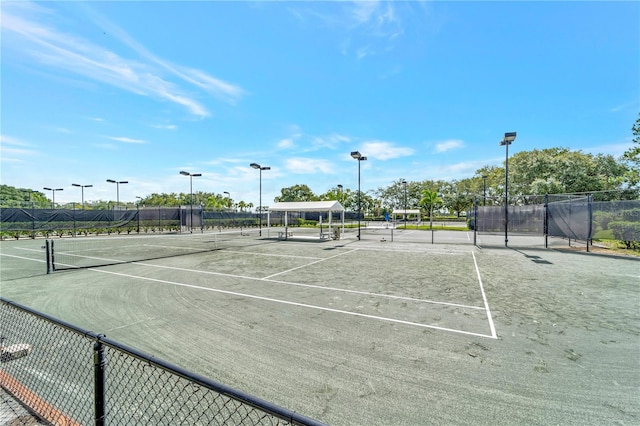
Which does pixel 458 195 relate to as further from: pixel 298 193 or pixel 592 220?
pixel 592 220

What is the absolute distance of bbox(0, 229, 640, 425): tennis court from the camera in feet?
11.2

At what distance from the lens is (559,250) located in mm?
16484

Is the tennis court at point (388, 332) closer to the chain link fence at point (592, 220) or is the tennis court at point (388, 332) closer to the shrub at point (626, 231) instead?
the shrub at point (626, 231)

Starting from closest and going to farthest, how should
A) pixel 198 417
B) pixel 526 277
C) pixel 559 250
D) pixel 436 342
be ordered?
pixel 198 417
pixel 436 342
pixel 526 277
pixel 559 250

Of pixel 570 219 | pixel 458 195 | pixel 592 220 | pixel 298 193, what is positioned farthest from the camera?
pixel 298 193

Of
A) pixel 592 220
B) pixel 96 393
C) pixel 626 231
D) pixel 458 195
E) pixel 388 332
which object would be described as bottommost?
pixel 388 332

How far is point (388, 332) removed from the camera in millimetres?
5375

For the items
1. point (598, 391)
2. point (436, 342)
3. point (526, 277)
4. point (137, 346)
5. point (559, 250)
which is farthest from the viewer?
point (559, 250)

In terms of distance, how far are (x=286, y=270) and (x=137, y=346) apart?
6.77 meters

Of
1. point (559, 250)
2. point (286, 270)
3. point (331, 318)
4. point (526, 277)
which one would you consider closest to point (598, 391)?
point (331, 318)

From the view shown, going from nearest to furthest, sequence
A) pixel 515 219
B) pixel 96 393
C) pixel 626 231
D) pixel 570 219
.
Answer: pixel 96 393, pixel 626 231, pixel 570 219, pixel 515 219

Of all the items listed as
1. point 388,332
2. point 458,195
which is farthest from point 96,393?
point 458,195

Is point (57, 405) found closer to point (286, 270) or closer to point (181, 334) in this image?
point (181, 334)

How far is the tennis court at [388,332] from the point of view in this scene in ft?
11.2
